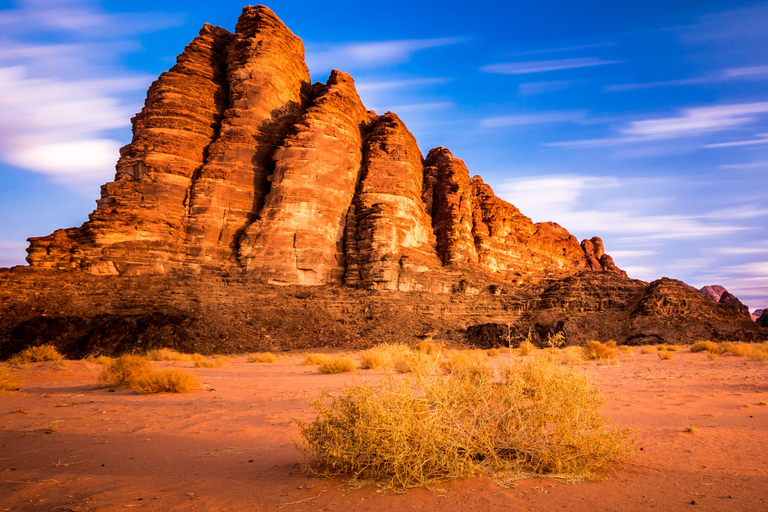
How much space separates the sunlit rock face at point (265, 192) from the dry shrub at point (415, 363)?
76.8 feet

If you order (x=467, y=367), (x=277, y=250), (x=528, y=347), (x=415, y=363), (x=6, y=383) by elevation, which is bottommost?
(x=6, y=383)

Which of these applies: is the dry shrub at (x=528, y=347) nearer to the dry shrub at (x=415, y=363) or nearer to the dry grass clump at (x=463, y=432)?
the dry grass clump at (x=463, y=432)

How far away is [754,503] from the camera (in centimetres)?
305

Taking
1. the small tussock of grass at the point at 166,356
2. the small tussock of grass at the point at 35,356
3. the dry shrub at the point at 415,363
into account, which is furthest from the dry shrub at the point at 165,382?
the small tussock of grass at the point at 166,356

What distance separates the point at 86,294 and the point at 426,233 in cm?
3193

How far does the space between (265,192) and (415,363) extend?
133 ft

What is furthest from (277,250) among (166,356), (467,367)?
(467,367)

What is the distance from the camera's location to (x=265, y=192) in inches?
1642

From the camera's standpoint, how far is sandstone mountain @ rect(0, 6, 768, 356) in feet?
92.2

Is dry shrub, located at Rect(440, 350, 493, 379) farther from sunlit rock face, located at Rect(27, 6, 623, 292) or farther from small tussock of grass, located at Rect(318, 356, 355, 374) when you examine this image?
sunlit rock face, located at Rect(27, 6, 623, 292)

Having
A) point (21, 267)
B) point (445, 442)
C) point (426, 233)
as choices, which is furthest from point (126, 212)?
point (445, 442)

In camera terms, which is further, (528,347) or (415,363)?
(528,347)

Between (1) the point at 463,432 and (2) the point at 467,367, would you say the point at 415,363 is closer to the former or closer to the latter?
(1) the point at 463,432

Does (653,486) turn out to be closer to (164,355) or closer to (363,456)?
(363,456)
